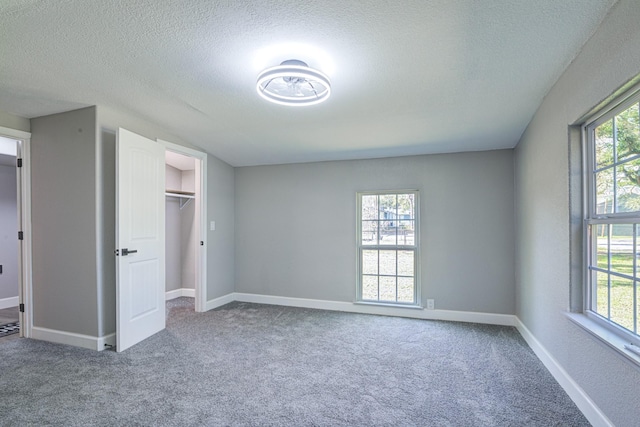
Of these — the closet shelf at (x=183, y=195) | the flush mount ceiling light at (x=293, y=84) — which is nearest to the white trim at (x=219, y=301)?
the closet shelf at (x=183, y=195)

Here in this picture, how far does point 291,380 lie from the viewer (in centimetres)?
247

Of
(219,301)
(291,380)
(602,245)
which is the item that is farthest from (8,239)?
(602,245)

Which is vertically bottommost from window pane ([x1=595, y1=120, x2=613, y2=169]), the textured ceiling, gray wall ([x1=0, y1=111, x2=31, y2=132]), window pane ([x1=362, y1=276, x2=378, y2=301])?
window pane ([x1=362, y1=276, x2=378, y2=301])

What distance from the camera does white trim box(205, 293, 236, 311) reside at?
4.39 metres

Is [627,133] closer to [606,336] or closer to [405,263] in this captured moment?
[606,336]

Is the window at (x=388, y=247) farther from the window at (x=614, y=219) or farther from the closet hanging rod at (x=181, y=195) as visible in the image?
the closet hanging rod at (x=181, y=195)

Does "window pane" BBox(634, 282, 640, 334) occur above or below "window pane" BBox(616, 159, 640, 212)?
below

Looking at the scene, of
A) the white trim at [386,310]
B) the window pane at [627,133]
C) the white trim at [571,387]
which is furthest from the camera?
the white trim at [386,310]

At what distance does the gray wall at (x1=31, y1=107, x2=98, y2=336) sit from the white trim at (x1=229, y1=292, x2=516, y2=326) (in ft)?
6.90

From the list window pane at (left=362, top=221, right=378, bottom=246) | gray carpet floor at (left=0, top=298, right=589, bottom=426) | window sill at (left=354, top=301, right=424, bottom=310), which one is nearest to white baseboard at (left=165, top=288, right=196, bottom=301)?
gray carpet floor at (left=0, top=298, right=589, bottom=426)

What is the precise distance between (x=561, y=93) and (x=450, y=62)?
838mm

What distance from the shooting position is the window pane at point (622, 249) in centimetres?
176

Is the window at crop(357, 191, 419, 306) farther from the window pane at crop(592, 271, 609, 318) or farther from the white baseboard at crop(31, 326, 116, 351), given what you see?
the white baseboard at crop(31, 326, 116, 351)

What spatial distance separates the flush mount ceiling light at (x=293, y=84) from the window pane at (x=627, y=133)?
1.69 m
